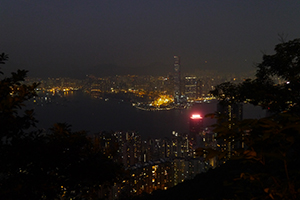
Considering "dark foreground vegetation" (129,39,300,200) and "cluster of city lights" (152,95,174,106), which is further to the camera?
"cluster of city lights" (152,95,174,106)

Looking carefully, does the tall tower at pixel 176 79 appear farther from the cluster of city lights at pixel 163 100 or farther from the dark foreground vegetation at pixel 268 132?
the dark foreground vegetation at pixel 268 132

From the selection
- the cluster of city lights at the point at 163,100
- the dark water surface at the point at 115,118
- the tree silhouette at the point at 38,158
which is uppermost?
the tree silhouette at the point at 38,158

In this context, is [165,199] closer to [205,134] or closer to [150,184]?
[150,184]

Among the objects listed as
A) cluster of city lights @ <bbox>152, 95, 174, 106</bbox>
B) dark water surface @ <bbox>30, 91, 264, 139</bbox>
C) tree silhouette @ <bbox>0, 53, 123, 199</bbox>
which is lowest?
dark water surface @ <bbox>30, 91, 264, 139</bbox>

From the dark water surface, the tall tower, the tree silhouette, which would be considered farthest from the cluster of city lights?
the tree silhouette

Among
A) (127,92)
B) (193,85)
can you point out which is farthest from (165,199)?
(127,92)

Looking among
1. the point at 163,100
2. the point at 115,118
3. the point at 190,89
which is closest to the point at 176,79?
the point at 190,89

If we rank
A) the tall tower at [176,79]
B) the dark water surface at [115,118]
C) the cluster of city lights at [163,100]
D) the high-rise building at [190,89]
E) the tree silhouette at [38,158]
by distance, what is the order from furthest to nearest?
the tall tower at [176,79], the high-rise building at [190,89], the cluster of city lights at [163,100], the dark water surface at [115,118], the tree silhouette at [38,158]

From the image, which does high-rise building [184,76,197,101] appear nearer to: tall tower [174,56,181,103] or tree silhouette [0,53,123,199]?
tall tower [174,56,181,103]

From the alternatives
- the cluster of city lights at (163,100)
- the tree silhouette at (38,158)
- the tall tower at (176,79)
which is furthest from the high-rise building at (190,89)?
the tree silhouette at (38,158)
